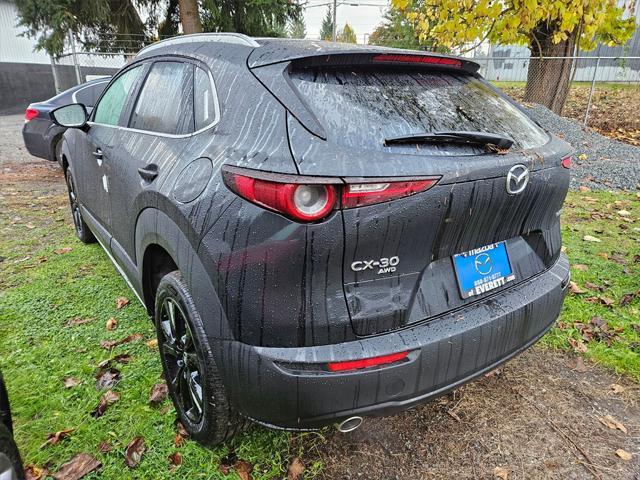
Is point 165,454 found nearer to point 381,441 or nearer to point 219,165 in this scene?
point 381,441

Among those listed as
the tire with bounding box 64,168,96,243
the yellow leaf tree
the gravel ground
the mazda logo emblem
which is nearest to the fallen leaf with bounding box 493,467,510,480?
the mazda logo emblem

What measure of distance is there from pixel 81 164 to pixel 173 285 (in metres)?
2.32

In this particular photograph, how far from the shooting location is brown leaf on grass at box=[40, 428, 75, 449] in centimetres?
217

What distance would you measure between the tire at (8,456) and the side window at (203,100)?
52.2 inches

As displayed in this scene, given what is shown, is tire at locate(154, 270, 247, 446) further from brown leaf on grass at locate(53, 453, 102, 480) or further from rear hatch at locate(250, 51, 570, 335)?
rear hatch at locate(250, 51, 570, 335)

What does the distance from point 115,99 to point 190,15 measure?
31.5ft

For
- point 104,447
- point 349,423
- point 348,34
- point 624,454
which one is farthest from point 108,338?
point 348,34

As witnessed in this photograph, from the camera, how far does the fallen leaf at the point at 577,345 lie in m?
2.87

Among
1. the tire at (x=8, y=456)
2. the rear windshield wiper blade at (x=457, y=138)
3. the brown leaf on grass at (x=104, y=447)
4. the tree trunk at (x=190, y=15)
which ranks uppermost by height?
the tree trunk at (x=190, y=15)

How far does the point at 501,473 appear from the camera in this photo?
202 cm

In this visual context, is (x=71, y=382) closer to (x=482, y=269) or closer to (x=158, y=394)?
(x=158, y=394)

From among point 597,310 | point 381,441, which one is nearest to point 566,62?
point 597,310

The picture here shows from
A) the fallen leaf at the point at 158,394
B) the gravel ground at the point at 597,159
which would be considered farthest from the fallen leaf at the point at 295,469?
the gravel ground at the point at 597,159

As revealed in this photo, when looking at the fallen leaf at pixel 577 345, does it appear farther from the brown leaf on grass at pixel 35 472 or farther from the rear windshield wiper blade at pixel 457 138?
the brown leaf on grass at pixel 35 472
